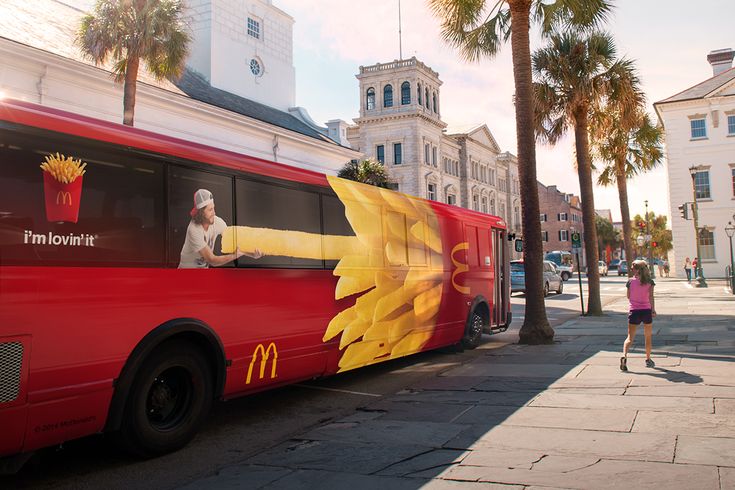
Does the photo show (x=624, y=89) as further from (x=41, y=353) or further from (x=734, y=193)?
(x=734, y=193)

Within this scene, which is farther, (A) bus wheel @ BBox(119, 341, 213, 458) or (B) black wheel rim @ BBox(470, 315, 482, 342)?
(B) black wheel rim @ BBox(470, 315, 482, 342)

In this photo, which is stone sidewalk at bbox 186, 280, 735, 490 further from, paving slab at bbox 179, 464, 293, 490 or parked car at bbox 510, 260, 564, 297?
parked car at bbox 510, 260, 564, 297

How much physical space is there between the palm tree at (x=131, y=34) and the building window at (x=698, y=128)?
4292 centimetres

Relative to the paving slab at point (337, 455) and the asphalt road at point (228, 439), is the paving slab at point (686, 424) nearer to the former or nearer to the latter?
the paving slab at point (337, 455)

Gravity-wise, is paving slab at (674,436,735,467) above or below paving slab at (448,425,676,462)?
above

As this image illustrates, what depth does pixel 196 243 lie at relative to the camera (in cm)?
595

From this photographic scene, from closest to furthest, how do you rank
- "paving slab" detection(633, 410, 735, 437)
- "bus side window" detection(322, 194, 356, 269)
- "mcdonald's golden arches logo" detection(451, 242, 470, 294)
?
"paving slab" detection(633, 410, 735, 437) → "bus side window" detection(322, 194, 356, 269) → "mcdonald's golden arches logo" detection(451, 242, 470, 294)

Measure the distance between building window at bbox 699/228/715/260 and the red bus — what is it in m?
44.1

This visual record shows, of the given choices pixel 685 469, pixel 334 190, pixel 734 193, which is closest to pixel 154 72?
pixel 334 190

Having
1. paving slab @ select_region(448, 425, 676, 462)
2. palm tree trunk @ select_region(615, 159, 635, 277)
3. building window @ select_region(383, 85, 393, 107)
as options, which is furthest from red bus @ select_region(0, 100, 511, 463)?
building window @ select_region(383, 85, 393, 107)

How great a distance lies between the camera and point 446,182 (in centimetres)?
6806

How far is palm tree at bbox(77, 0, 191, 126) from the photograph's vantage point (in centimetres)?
1617

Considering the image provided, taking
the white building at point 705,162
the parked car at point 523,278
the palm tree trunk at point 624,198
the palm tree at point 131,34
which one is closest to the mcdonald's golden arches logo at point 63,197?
the palm tree at point 131,34

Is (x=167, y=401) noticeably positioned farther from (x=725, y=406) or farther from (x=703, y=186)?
(x=703, y=186)
